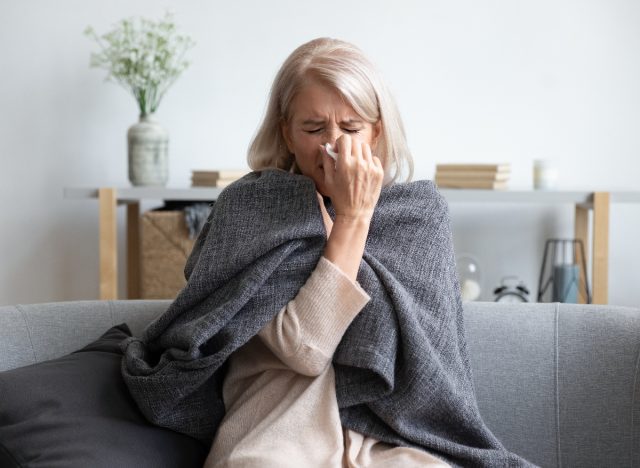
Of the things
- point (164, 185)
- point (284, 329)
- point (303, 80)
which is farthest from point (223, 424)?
point (164, 185)

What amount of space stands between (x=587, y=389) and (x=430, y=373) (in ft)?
1.27

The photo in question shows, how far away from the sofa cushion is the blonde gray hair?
20.3 inches

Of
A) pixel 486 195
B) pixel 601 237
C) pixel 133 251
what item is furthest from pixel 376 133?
pixel 133 251

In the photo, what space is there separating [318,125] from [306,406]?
1.66ft

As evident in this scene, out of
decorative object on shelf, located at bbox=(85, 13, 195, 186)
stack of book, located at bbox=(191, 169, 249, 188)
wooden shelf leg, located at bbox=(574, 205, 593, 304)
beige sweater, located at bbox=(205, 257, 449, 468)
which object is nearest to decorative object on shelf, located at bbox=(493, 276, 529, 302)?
wooden shelf leg, located at bbox=(574, 205, 593, 304)

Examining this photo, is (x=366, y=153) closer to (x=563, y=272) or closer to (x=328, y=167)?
(x=328, y=167)

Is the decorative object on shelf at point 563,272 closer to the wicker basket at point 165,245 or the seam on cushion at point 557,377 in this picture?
the wicker basket at point 165,245

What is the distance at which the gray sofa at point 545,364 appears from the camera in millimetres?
1780

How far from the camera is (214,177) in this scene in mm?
3287

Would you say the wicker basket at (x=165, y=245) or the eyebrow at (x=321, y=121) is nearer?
the eyebrow at (x=321, y=121)

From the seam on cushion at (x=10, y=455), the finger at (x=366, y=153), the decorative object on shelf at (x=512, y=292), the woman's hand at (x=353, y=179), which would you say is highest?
the finger at (x=366, y=153)

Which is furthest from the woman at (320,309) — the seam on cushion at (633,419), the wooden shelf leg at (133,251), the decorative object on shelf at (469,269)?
the wooden shelf leg at (133,251)

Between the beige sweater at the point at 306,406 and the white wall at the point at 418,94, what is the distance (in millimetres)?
2080

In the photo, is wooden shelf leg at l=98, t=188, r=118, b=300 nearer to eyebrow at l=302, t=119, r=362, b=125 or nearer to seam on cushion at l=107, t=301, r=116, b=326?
seam on cushion at l=107, t=301, r=116, b=326
